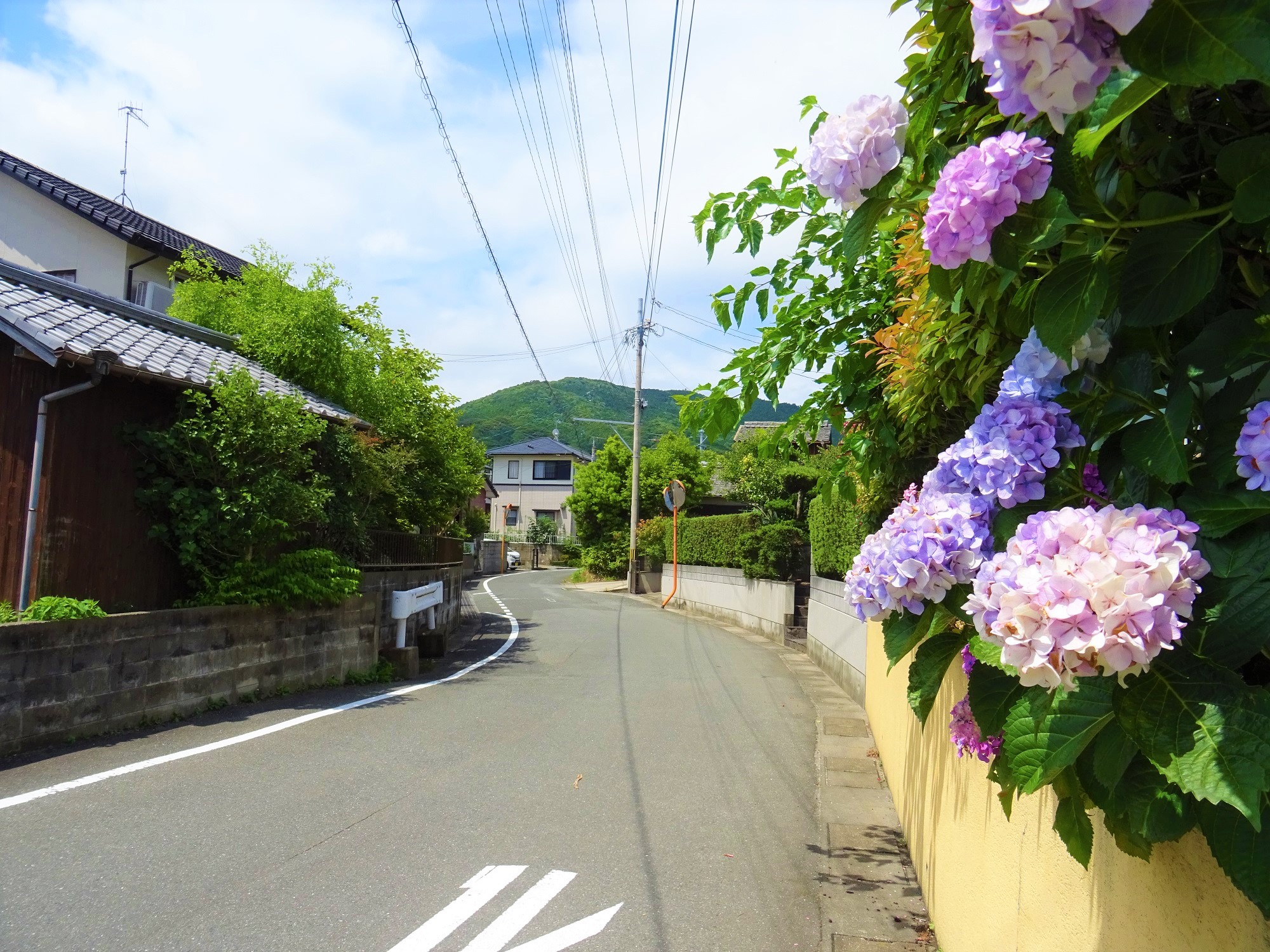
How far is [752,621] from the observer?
19.2 m

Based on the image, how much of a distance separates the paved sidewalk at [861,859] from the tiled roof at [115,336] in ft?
23.8

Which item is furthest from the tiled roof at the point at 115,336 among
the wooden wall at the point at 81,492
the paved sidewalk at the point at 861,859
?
the paved sidewalk at the point at 861,859

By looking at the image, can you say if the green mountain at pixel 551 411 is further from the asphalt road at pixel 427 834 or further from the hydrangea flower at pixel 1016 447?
the hydrangea flower at pixel 1016 447

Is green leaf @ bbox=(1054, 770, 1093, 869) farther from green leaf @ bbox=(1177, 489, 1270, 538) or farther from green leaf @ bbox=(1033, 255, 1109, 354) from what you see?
green leaf @ bbox=(1033, 255, 1109, 354)

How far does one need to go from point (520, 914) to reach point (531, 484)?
59032mm

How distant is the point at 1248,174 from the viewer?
119cm

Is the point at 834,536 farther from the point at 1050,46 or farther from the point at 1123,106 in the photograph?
the point at 1050,46

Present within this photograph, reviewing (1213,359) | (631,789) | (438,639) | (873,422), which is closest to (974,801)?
(873,422)

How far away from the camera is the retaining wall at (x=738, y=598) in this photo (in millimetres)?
17069

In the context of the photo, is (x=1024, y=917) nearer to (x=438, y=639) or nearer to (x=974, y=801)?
(x=974, y=801)

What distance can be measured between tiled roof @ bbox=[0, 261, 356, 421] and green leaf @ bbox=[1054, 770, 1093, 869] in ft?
28.6

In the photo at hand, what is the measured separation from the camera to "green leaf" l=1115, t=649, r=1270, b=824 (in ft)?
3.54

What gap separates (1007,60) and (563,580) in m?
39.2

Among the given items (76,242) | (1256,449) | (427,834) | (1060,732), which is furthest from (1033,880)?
(76,242)
